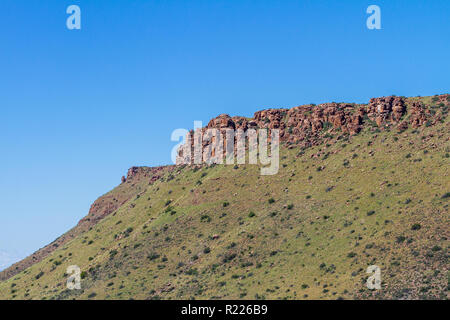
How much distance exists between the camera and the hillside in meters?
81.6

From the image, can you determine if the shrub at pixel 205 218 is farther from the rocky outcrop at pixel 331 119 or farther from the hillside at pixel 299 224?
the rocky outcrop at pixel 331 119

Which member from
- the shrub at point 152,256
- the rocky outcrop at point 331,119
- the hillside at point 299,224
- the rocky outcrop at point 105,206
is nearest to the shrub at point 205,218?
the hillside at point 299,224

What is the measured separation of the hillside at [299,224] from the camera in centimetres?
8162

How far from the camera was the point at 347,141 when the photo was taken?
12156 cm

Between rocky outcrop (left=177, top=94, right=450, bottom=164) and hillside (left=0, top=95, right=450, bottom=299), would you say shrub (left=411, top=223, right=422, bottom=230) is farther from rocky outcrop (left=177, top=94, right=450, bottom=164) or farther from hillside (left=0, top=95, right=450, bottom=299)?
rocky outcrop (left=177, top=94, right=450, bottom=164)

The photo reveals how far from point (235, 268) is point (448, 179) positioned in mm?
37194

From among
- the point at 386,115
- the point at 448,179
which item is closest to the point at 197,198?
the point at 386,115

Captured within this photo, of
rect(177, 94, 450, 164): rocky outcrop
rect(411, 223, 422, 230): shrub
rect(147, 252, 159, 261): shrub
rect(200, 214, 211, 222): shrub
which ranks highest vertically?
rect(177, 94, 450, 164): rocky outcrop

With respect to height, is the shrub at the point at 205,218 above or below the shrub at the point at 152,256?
above

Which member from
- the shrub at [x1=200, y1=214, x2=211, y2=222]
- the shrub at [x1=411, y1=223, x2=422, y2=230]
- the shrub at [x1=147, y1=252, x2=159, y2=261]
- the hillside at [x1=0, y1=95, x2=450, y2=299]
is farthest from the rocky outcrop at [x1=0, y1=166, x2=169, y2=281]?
the shrub at [x1=411, y1=223, x2=422, y2=230]

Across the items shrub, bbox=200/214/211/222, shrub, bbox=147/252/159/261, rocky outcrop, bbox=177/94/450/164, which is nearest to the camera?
shrub, bbox=147/252/159/261

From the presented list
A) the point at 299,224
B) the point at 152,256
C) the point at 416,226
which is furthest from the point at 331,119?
the point at 152,256

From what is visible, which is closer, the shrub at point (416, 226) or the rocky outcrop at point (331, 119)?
the shrub at point (416, 226)
